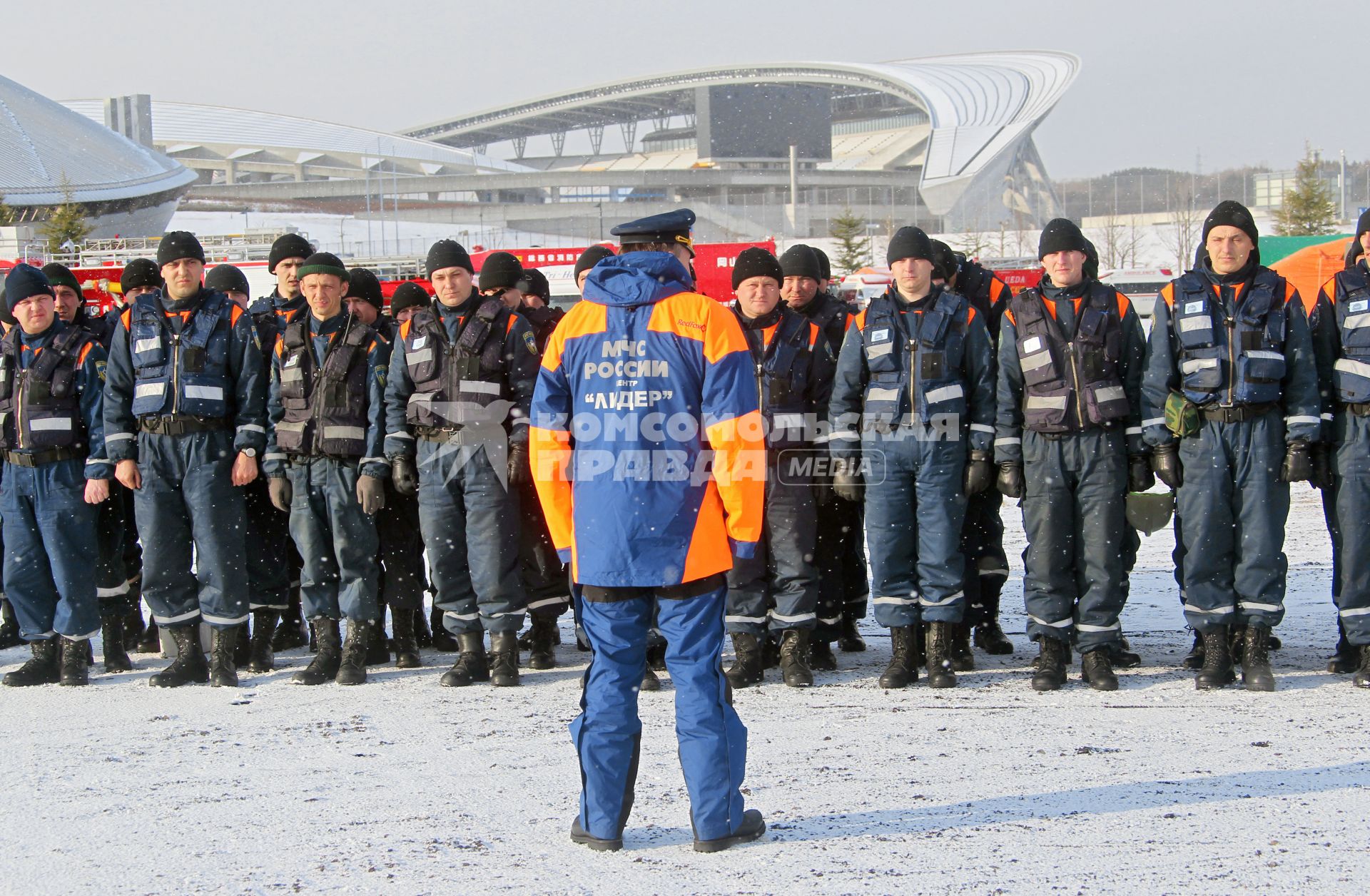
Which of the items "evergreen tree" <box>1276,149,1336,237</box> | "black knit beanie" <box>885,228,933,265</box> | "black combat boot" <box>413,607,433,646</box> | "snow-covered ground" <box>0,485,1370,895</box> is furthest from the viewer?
"evergreen tree" <box>1276,149,1336,237</box>

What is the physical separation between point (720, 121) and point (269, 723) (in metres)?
111

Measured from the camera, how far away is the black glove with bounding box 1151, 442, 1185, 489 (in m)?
5.29

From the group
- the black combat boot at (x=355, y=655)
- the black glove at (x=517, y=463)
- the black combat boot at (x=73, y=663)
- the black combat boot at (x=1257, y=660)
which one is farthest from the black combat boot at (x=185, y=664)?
the black combat boot at (x=1257, y=660)

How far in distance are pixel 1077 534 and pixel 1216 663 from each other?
2.63ft

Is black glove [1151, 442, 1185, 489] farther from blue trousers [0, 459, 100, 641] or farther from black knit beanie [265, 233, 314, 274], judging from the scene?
blue trousers [0, 459, 100, 641]

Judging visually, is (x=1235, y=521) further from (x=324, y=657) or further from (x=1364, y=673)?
(x=324, y=657)

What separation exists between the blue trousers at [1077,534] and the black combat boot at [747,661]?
127cm

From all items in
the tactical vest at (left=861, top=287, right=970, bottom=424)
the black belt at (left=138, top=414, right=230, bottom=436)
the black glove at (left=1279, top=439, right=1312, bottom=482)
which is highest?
the tactical vest at (left=861, top=287, right=970, bottom=424)

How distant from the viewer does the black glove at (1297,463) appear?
5.15 meters

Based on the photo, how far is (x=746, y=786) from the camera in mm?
4102

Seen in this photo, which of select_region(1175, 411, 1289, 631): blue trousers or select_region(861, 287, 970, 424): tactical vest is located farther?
select_region(861, 287, 970, 424): tactical vest

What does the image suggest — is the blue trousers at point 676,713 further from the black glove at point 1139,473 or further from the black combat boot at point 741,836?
the black glove at point 1139,473

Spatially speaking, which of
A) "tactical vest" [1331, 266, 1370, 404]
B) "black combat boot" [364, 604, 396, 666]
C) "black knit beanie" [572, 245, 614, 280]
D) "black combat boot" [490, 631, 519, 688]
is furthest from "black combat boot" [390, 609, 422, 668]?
"tactical vest" [1331, 266, 1370, 404]

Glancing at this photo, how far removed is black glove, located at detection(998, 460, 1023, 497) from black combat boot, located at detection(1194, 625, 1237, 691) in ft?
3.37
